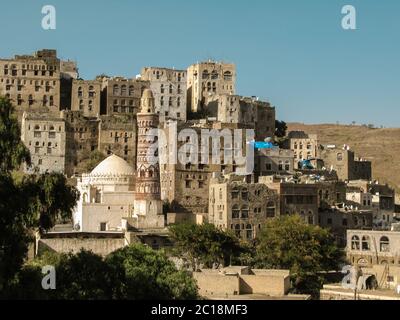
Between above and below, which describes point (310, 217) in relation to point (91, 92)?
below

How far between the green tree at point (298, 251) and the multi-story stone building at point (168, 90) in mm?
26661

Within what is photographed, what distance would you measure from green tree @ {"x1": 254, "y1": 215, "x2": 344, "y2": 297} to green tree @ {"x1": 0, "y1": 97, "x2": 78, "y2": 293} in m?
27.0

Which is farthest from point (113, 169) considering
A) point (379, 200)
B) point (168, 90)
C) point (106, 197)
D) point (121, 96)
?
point (379, 200)

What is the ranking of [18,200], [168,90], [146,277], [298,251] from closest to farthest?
[18,200] < [146,277] < [298,251] < [168,90]

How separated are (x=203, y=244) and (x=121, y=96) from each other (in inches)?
1139

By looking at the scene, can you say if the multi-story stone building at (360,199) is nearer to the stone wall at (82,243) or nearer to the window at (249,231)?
the window at (249,231)

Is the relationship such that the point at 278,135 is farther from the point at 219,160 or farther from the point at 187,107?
the point at 219,160

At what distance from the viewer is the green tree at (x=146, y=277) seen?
3600 cm

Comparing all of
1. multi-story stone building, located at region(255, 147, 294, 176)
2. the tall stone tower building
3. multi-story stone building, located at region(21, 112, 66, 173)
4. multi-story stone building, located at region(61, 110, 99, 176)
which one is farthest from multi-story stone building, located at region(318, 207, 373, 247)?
multi-story stone building, located at region(21, 112, 66, 173)

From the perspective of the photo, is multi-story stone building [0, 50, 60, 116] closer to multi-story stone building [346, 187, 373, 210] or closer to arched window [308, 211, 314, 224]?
arched window [308, 211, 314, 224]

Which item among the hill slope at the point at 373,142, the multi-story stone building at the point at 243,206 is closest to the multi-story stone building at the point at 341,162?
the multi-story stone building at the point at 243,206

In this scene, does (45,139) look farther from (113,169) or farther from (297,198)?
(297,198)

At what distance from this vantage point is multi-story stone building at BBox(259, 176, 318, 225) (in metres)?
64.5

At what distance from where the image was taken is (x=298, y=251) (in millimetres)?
57438
